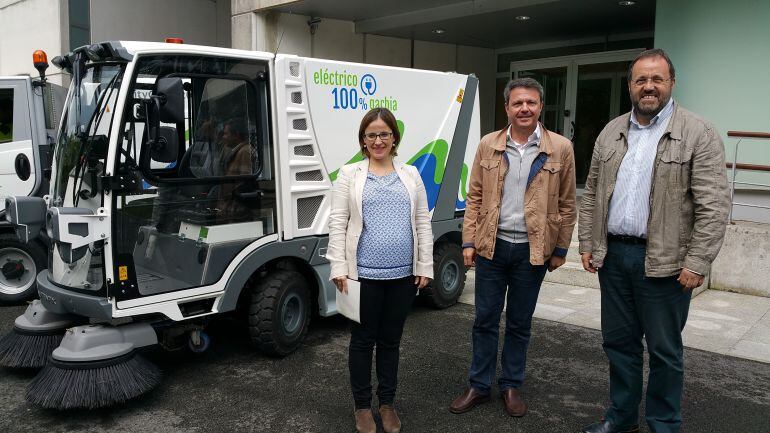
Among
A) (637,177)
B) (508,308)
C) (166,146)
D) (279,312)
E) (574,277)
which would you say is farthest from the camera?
(574,277)

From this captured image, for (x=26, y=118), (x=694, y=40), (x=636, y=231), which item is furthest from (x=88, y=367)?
(x=694, y=40)

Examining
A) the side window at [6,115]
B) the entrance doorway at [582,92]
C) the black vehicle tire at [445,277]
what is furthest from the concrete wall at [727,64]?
the side window at [6,115]

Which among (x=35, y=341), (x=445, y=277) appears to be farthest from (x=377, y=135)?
(x=445, y=277)

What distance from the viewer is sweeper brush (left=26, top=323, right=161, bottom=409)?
3.47 meters

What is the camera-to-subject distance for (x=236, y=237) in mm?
4289

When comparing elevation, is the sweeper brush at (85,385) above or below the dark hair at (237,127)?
below

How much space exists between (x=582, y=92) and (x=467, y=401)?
903cm

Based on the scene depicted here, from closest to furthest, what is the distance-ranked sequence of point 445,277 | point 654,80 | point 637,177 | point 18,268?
point 654,80 < point 637,177 < point 445,277 < point 18,268

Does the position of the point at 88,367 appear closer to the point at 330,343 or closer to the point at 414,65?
A: the point at 330,343

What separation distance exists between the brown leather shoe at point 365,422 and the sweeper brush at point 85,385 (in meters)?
1.28

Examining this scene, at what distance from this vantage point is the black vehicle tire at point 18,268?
243 inches

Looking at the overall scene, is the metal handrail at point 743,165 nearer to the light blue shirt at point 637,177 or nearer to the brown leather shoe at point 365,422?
the light blue shirt at point 637,177

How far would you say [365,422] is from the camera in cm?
337

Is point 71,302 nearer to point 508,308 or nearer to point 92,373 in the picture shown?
point 92,373
